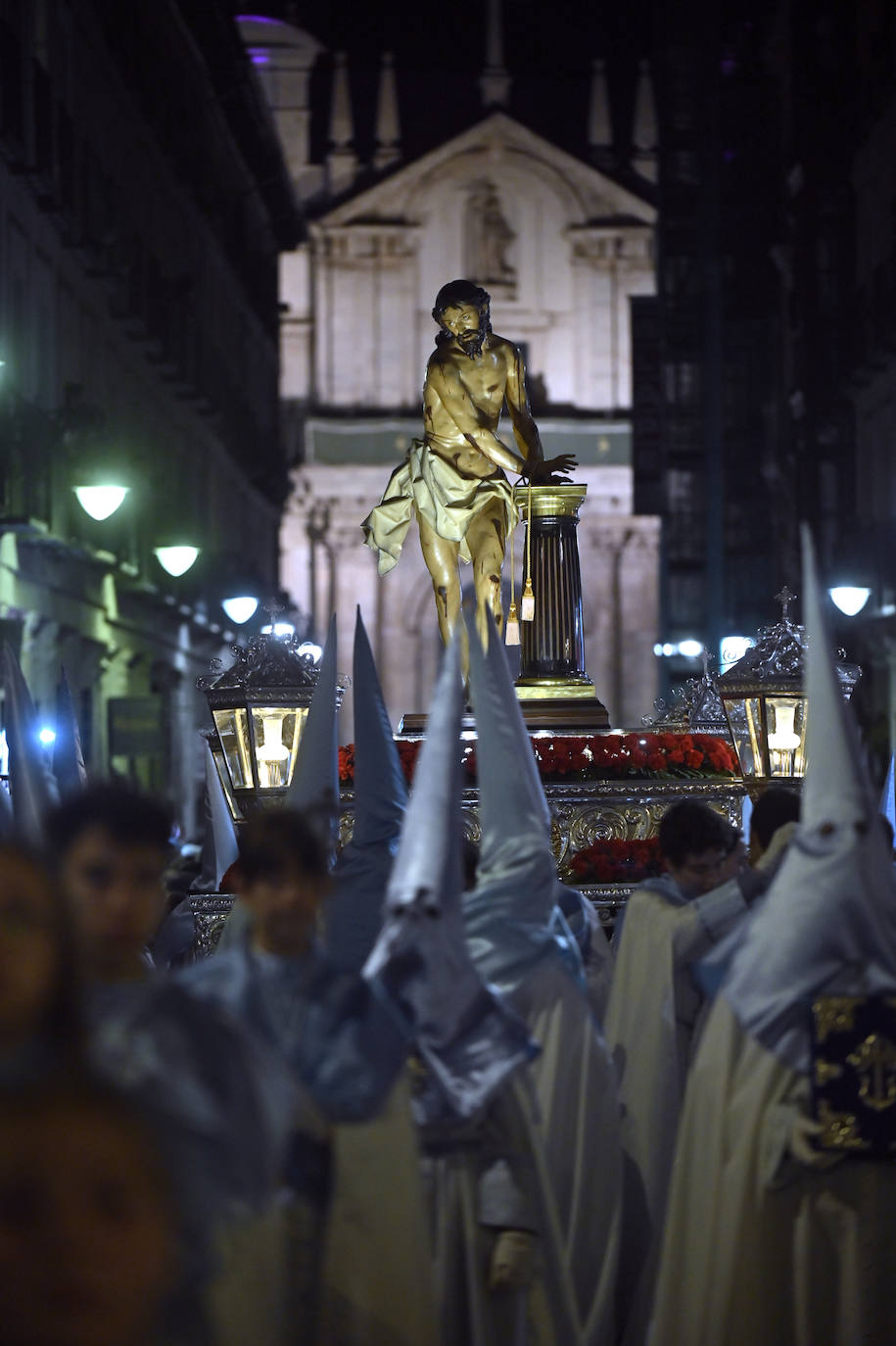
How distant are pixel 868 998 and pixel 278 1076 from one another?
2315mm

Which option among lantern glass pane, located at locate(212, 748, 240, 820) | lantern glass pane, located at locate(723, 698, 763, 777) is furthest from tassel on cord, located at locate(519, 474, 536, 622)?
lantern glass pane, located at locate(212, 748, 240, 820)

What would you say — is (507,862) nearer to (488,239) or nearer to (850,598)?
(850,598)

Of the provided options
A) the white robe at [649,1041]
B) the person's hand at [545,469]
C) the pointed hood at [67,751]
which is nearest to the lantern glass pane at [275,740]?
the pointed hood at [67,751]

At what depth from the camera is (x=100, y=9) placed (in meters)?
29.7

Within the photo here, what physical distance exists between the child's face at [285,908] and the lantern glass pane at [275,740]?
27.7 feet

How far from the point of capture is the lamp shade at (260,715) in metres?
13.1

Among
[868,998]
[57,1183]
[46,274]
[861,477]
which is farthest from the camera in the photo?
[861,477]

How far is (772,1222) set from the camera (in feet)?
19.3

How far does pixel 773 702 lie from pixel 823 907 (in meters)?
7.74

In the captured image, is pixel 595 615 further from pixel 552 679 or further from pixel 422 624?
pixel 552 679

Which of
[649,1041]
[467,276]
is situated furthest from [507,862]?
[467,276]

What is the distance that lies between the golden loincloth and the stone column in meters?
0.26

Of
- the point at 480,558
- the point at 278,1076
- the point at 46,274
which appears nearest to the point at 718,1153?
the point at 278,1076

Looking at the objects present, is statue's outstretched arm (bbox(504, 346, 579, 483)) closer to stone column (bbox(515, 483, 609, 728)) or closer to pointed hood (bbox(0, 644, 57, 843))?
stone column (bbox(515, 483, 609, 728))
